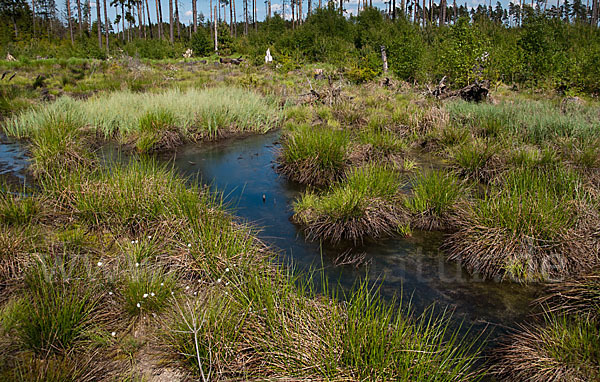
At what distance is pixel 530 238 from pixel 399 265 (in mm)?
1426

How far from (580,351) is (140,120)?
983 centimetres

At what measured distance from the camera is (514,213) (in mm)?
4855

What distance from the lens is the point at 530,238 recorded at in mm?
4703

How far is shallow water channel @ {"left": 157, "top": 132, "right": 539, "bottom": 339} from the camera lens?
13.9 ft

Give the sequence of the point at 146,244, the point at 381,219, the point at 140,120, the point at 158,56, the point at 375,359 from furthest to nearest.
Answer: the point at 158,56 < the point at 140,120 < the point at 381,219 < the point at 146,244 < the point at 375,359

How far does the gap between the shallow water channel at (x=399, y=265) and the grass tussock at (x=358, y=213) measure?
0.69ft

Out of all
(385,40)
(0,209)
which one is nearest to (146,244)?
(0,209)

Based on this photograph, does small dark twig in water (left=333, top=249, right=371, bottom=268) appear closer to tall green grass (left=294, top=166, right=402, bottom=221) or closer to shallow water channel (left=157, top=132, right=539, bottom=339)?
shallow water channel (left=157, top=132, right=539, bottom=339)

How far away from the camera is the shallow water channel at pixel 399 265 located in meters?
4.23

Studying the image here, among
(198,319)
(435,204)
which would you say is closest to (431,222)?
(435,204)

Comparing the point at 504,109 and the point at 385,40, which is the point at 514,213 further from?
the point at 385,40

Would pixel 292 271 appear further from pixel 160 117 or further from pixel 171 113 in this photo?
pixel 171 113

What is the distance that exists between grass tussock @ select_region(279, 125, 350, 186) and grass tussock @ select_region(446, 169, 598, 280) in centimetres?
323

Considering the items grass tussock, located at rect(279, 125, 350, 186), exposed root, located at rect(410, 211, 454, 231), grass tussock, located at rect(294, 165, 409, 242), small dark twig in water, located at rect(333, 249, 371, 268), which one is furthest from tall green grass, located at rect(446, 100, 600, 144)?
small dark twig in water, located at rect(333, 249, 371, 268)
